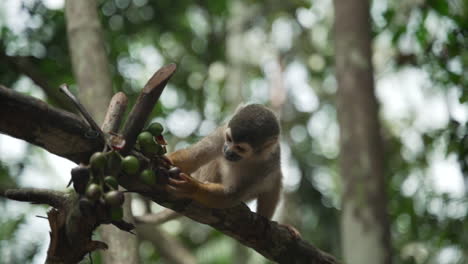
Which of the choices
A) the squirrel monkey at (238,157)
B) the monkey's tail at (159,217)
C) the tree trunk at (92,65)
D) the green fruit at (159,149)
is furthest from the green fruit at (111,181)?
the monkey's tail at (159,217)

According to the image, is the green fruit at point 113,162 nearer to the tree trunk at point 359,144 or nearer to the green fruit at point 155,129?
the green fruit at point 155,129

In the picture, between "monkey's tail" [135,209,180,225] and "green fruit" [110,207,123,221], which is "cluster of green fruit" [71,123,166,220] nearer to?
"green fruit" [110,207,123,221]

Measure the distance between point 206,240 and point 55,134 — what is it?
528 cm

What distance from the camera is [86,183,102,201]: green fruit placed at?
5.59ft

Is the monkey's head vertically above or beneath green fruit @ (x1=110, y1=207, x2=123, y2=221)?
above

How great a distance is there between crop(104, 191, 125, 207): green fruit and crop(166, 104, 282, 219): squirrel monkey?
0.86 metres

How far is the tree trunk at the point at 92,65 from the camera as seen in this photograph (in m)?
3.01

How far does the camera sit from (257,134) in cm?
311

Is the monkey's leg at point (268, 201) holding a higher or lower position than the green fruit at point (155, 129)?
higher

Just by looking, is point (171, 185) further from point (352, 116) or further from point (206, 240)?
point (206, 240)

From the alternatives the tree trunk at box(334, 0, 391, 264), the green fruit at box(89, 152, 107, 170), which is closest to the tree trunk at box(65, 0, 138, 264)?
the green fruit at box(89, 152, 107, 170)

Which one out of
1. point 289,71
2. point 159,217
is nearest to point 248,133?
point 159,217

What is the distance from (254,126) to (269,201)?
84 cm

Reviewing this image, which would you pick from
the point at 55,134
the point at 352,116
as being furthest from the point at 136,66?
the point at 55,134
